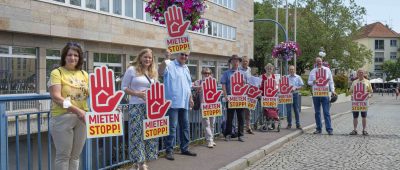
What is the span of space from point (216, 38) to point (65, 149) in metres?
37.0

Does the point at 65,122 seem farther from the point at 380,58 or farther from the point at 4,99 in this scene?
the point at 380,58

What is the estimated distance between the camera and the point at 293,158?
9.19m

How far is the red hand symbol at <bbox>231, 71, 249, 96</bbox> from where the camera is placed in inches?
410

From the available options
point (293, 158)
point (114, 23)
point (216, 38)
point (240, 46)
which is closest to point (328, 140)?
point (293, 158)

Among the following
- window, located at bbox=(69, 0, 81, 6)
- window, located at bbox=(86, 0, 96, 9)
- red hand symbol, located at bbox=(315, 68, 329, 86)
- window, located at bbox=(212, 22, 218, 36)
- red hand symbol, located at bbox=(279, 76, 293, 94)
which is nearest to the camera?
red hand symbol, located at bbox=(315, 68, 329, 86)

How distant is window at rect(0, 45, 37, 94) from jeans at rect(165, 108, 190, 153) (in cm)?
1562

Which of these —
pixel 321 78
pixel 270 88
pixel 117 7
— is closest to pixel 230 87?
pixel 270 88

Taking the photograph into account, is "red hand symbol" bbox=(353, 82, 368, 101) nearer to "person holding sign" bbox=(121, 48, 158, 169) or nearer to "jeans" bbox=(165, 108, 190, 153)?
"jeans" bbox=(165, 108, 190, 153)

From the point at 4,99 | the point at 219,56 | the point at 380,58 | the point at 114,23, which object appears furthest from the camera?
the point at 380,58

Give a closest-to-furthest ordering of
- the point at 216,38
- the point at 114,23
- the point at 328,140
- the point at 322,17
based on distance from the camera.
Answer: the point at 328,140 → the point at 114,23 → the point at 216,38 → the point at 322,17

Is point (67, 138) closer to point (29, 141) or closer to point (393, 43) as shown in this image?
point (29, 141)

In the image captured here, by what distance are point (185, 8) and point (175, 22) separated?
35 centimetres

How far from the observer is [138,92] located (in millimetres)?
6699

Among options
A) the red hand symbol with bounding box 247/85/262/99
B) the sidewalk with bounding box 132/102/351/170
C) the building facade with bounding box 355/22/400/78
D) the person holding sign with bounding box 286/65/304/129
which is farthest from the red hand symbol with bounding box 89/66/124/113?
the building facade with bounding box 355/22/400/78
